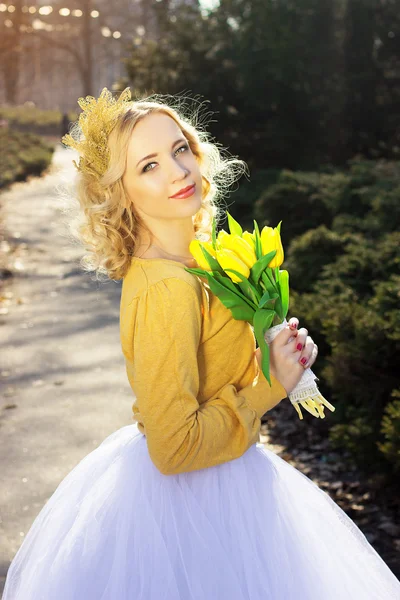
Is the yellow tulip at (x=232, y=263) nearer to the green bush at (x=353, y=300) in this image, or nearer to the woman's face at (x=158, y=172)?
the woman's face at (x=158, y=172)

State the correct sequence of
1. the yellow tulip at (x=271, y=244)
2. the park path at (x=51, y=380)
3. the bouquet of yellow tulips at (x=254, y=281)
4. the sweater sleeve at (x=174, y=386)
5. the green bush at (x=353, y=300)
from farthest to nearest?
1. the park path at (x=51, y=380)
2. the green bush at (x=353, y=300)
3. the yellow tulip at (x=271, y=244)
4. the bouquet of yellow tulips at (x=254, y=281)
5. the sweater sleeve at (x=174, y=386)

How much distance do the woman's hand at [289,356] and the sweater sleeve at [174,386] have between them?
0.14 metres

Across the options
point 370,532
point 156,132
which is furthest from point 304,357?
point 370,532

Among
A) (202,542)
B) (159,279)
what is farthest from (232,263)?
(202,542)

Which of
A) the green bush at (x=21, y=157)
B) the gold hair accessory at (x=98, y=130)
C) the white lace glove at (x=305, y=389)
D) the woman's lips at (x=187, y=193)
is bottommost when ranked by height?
the green bush at (x=21, y=157)

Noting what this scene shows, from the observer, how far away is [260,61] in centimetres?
1211

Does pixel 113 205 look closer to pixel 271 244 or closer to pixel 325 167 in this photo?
pixel 271 244

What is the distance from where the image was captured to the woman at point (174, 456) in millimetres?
1922

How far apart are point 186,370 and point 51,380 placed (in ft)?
13.7

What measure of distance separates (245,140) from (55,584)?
1083 centimetres

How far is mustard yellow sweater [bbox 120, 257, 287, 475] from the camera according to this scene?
190cm

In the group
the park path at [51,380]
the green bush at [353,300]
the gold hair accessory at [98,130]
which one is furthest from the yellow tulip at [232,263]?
the green bush at [353,300]

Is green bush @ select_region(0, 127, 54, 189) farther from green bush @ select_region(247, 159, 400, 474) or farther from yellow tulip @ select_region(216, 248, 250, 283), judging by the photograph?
yellow tulip @ select_region(216, 248, 250, 283)

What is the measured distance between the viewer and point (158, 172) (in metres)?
2.09
